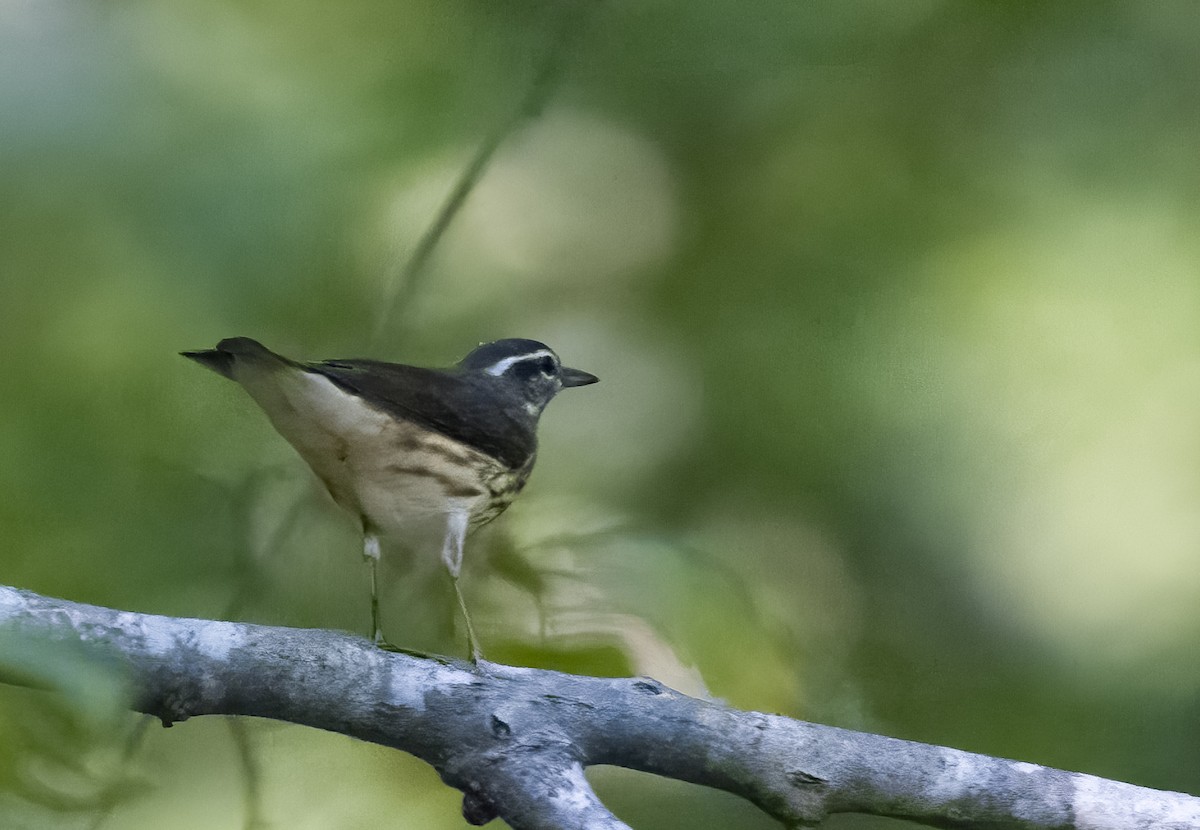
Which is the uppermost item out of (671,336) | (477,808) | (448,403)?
(671,336)

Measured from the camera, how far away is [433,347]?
3.12ft

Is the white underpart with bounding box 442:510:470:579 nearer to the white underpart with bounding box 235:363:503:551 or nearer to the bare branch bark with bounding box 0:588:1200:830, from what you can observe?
the white underpart with bounding box 235:363:503:551

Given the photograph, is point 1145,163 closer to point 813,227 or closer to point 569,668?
point 813,227

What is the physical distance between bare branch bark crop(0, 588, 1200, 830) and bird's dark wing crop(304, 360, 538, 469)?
0.17m

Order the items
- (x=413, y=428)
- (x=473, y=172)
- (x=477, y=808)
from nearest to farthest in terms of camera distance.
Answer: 1. (x=477, y=808)
2. (x=413, y=428)
3. (x=473, y=172)

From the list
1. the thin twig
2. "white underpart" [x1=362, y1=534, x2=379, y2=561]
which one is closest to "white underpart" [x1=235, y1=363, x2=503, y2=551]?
"white underpart" [x1=362, y1=534, x2=379, y2=561]

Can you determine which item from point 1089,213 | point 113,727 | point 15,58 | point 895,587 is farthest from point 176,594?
point 1089,213

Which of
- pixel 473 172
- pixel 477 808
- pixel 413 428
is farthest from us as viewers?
pixel 473 172

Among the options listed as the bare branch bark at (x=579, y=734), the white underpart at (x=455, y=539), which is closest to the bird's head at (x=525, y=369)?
the white underpart at (x=455, y=539)

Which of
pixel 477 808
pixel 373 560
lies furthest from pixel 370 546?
pixel 477 808

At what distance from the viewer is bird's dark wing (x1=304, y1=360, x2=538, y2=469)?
846mm

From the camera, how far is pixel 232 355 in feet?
2.67

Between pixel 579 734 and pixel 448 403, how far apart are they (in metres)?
0.28

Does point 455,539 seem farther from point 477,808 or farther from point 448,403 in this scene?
point 477,808
